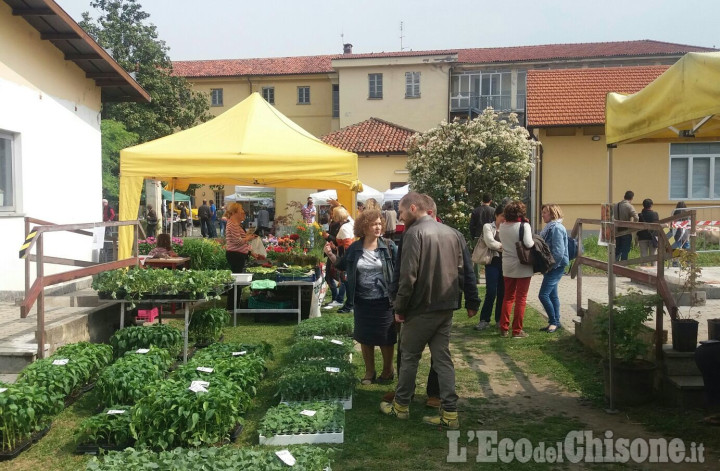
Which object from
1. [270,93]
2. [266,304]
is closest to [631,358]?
[266,304]

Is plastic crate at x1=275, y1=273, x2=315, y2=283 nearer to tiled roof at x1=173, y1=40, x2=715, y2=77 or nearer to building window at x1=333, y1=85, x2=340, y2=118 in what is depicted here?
tiled roof at x1=173, y1=40, x2=715, y2=77

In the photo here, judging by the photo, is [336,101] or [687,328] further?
[336,101]

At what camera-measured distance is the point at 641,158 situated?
21.7 m

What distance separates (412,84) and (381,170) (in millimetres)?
7891

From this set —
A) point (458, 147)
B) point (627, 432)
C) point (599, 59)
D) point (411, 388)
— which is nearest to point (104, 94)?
point (458, 147)

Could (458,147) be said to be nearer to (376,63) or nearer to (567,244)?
(567,244)

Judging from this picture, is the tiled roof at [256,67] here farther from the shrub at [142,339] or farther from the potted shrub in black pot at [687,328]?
the potted shrub in black pot at [687,328]

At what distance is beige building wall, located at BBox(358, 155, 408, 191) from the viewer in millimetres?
34219

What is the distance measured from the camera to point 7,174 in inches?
376

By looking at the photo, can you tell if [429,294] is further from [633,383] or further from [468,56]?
[468,56]

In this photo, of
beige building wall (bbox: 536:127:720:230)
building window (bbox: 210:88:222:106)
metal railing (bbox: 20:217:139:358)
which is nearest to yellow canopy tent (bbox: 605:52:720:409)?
metal railing (bbox: 20:217:139:358)

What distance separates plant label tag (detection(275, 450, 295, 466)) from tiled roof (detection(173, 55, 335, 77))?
4215cm

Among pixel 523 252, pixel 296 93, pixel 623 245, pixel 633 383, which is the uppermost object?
pixel 296 93

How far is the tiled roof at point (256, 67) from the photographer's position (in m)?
45.7
